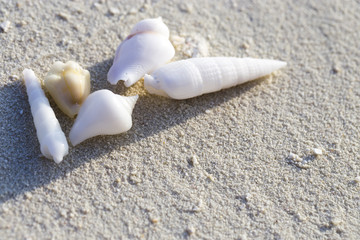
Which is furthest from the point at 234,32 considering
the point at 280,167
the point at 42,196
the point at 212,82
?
the point at 42,196

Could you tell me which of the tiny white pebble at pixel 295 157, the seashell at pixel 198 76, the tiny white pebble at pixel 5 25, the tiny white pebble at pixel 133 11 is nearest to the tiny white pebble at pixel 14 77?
the tiny white pebble at pixel 5 25

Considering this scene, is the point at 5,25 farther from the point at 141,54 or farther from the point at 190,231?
the point at 190,231

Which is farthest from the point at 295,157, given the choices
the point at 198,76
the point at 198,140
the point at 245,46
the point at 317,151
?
the point at 245,46

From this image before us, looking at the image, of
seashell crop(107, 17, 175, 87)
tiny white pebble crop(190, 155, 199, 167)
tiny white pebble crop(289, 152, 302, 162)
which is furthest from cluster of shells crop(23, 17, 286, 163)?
tiny white pebble crop(289, 152, 302, 162)

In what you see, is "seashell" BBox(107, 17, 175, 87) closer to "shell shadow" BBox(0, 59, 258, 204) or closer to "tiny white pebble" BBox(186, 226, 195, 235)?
"shell shadow" BBox(0, 59, 258, 204)

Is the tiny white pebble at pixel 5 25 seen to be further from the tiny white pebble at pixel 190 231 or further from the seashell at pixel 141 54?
the tiny white pebble at pixel 190 231

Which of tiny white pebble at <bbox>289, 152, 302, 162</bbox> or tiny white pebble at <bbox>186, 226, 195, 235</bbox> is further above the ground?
tiny white pebble at <bbox>289, 152, 302, 162</bbox>
